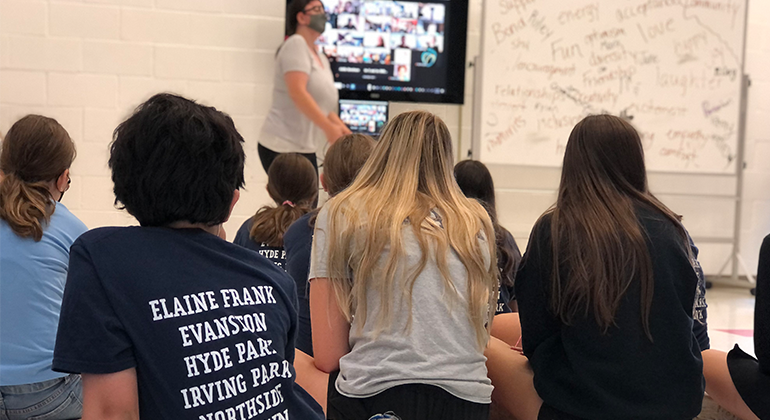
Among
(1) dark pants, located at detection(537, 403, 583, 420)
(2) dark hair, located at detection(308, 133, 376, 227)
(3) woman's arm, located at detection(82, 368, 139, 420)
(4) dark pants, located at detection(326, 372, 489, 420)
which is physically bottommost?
(1) dark pants, located at detection(537, 403, 583, 420)

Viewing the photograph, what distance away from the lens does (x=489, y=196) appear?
6.80 feet

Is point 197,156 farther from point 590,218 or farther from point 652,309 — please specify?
point 652,309

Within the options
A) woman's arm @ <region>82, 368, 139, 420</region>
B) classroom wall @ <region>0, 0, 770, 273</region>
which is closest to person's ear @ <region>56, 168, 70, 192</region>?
woman's arm @ <region>82, 368, 139, 420</region>

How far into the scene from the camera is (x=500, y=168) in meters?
4.36

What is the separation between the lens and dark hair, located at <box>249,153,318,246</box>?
217 cm

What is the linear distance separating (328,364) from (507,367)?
426mm

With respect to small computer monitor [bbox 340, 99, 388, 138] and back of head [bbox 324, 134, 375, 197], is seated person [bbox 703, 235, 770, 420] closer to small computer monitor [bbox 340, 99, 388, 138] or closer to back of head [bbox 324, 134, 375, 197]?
back of head [bbox 324, 134, 375, 197]

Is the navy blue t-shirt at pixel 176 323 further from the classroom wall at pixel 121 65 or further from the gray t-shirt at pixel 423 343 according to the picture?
the classroom wall at pixel 121 65

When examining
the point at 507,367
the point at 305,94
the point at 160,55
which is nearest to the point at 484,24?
the point at 305,94

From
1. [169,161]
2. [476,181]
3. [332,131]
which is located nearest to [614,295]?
[476,181]

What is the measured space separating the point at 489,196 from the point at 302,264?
0.64 m

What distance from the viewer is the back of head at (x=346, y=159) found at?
184cm

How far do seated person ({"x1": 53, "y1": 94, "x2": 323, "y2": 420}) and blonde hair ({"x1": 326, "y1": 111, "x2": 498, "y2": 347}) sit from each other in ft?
1.17

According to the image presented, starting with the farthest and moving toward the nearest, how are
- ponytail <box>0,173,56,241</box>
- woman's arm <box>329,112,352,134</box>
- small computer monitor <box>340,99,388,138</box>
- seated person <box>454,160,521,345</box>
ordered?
small computer monitor <box>340,99,388,138</box> < woman's arm <box>329,112,352,134</box> < seated person <box>454,160,521,345</box> < ponytail <box>0,173,56,241</box>
